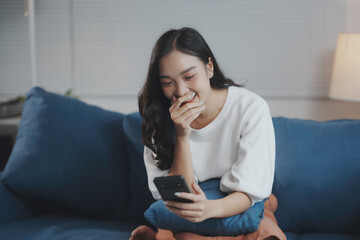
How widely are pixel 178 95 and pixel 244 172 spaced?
32 centimetres

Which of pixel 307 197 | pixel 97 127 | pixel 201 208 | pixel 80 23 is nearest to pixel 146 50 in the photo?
pixel 80 23

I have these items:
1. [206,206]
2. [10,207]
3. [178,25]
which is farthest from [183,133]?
[178,25]

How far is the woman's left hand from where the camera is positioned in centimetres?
128

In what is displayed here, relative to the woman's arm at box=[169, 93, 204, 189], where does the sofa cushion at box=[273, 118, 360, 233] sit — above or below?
below

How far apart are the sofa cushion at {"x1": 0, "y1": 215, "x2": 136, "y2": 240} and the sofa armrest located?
0.05 meters

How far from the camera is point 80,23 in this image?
318 cm

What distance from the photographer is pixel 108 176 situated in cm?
205

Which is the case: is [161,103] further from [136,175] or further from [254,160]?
[136,175]

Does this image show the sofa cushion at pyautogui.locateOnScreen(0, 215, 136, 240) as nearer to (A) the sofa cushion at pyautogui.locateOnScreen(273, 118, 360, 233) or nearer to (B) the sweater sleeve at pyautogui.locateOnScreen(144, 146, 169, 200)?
(B) the sweater sleeve at pyautogui.locateOnScreen(144, 146, 169, 200)

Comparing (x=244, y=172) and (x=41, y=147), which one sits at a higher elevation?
(x=244, y=172)

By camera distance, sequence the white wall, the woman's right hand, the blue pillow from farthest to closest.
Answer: the white wall → the woman's right hand → the blue pillow

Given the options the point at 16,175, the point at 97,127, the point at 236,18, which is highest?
the point at 236,18

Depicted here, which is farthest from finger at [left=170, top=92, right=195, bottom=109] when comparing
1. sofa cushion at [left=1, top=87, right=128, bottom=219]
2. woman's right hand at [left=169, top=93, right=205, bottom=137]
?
sofa cushion at [left=1, top=87, right=128, bottom=219]

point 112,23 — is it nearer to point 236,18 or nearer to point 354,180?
point 236,18
